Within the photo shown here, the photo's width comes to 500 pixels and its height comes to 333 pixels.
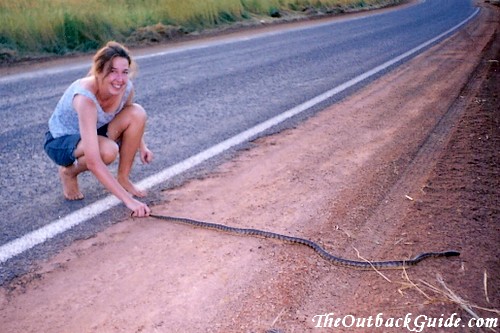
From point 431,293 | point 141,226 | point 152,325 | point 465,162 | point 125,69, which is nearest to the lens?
point 152,325

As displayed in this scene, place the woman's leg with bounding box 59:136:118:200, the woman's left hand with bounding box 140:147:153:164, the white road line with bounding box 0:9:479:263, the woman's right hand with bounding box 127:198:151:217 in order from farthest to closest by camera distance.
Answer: the woman's left hand with bounding box 140:147:153:164
the woman's leg with bounding box 59:136:118:200
the woman's right hand with bounding box 127:198:151:217
the white road line with bounding box 0:9:479:263

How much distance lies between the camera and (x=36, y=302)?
2.70 m

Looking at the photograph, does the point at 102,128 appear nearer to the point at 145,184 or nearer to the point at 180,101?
the point at 145,184

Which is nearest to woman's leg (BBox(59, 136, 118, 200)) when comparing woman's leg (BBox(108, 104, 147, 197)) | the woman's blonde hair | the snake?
woman's leg (BBox(108, 104, 147, 197))

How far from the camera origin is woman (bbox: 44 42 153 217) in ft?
12.1

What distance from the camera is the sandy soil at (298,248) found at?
254cm

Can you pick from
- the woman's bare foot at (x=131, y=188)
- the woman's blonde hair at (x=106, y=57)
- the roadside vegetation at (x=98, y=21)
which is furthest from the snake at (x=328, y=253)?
the roadside vegetation at (x=98, y=21)

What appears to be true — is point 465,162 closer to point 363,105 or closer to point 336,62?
point 363,105

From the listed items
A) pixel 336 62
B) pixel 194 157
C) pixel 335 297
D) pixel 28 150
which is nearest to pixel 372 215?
pixel 335 297

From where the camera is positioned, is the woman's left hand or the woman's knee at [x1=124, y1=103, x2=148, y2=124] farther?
the woman's left hand

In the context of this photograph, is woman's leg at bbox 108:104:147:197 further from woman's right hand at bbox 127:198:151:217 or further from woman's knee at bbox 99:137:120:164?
woman's right hand at bbox 127:198:151:217

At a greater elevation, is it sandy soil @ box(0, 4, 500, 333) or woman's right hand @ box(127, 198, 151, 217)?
woman's right hand @ box(127, 198, 151, 217)

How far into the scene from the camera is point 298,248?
10.4 ft

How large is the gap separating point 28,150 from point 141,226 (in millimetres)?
2069
